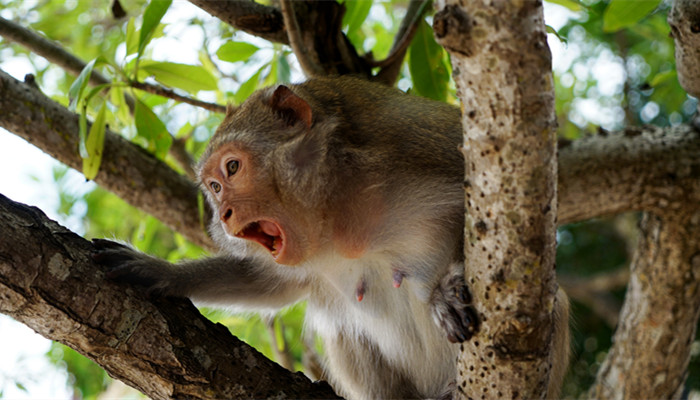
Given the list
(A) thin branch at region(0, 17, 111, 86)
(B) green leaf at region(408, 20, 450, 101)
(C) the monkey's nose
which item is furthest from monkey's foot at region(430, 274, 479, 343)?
(A) thin branch at region(0, 17, 111, 86)

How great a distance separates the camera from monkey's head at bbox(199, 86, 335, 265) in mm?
3098

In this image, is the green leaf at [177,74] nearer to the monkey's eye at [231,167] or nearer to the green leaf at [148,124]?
the green leaf at [148,124]

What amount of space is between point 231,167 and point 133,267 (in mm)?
644

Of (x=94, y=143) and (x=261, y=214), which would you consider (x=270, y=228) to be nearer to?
(x=261, y=214)

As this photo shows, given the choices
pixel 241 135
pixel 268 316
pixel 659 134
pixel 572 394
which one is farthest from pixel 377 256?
pixel 572 394

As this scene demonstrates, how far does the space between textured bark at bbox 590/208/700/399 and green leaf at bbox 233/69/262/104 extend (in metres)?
2.87

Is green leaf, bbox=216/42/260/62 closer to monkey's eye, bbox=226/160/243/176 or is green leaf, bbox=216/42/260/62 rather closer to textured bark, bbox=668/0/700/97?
monkey's eye, bbox=226/160/243/176

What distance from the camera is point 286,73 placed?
4051mm

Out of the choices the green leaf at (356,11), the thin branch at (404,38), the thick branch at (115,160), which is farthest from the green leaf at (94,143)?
the thin branch at (404,38)

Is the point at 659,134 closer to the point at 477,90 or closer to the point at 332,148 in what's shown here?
the point at 332,148

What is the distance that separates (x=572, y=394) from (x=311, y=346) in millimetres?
4542

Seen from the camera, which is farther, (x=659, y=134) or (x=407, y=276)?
(x=659, y=134)

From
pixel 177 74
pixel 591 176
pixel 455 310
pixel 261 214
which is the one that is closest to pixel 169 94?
pixel 177 74

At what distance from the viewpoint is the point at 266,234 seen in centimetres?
318
